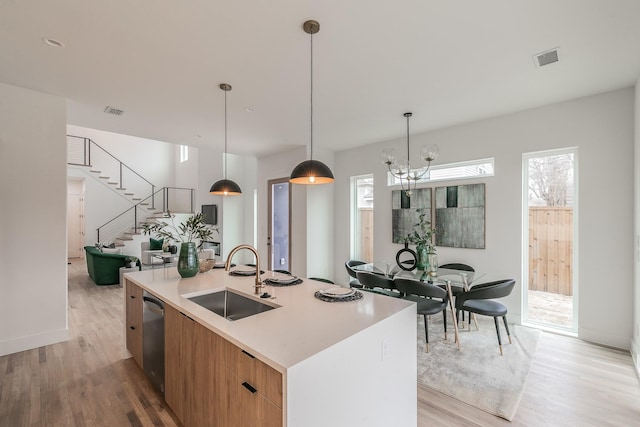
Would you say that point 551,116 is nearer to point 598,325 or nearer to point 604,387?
point 598,325

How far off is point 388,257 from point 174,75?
418cm

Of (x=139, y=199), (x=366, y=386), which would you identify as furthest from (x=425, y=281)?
(x=139, y=199)

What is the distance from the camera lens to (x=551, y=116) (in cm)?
366

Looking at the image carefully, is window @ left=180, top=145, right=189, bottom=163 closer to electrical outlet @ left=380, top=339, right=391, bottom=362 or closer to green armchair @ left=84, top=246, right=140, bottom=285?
green armchair @ left=84, top=246, right=140, bottom=285

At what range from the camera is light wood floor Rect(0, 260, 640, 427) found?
212 cm

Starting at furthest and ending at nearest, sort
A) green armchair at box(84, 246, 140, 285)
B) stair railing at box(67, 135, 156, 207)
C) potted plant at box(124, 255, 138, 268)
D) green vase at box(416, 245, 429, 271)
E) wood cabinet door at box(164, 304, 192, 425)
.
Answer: stair railing at box(67, 135, 156, 207) → potted plant at box(124, 255, 138, 268) → green armchair at box(84, 246, 140, 285) → green vase at box(416, 245, 429, 271) → wood cabinet door at box(164, 304, 192, 425)

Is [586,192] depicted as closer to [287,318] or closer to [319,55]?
[319,55]

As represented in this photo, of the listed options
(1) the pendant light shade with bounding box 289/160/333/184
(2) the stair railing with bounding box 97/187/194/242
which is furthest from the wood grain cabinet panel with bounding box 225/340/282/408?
(2) the stair railing with bounding box 97/187/194/242

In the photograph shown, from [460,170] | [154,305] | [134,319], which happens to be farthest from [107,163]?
[460,170]

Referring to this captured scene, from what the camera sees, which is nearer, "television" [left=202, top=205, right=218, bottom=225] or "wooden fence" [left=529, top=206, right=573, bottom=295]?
"wooden fence" [left=529, top=206, right=573, bottom=295]

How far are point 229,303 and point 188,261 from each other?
0.64 metres

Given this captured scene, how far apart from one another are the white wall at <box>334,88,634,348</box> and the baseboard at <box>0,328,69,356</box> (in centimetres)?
514

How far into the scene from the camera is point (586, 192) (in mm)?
3432

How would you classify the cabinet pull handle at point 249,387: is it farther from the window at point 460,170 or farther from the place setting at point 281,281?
the window at point 460,170
